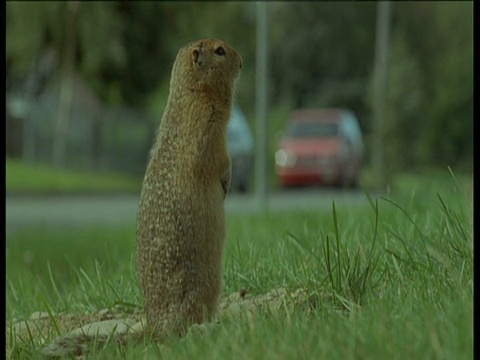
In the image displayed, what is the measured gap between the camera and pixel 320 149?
45.0 ft

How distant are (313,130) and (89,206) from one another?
349 cm

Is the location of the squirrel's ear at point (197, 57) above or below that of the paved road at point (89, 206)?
above

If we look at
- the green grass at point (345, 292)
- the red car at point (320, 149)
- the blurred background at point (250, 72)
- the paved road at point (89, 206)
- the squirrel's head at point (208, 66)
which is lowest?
the paved road at point (89, 206)

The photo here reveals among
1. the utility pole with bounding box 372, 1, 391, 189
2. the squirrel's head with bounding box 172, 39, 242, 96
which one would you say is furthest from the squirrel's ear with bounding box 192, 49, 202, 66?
the utility pole with bounding box 372, 1, 391, 189

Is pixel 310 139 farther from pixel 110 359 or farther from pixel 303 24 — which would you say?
pixel 110 359

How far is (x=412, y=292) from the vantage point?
3.28 meters

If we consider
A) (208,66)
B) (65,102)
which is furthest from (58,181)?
(208,66)

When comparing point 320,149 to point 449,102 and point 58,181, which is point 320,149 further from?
point 58,181

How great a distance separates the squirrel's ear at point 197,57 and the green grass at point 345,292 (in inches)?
30.9

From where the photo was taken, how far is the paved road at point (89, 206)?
10.8 meters

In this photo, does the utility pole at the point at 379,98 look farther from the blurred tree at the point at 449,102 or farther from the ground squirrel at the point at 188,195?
the ground squirrel at the point at 188,195

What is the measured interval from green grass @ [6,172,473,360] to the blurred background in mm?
3983

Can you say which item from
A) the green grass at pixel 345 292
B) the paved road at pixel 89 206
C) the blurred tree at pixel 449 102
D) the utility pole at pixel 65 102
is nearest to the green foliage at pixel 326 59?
the blurred tree at pixel 449 102

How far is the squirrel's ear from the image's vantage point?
12.0 feet
